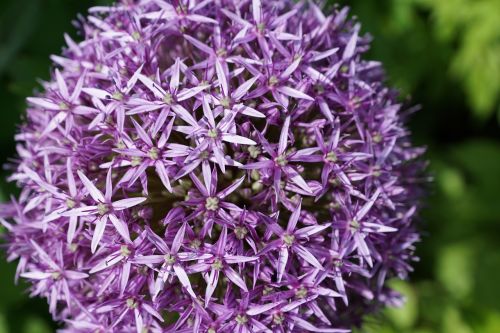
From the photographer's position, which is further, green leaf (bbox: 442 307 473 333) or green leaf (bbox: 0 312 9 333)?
green leaf (bbox: 442 307 473 333)

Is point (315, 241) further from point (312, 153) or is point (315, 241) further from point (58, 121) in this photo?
point (58, 121)

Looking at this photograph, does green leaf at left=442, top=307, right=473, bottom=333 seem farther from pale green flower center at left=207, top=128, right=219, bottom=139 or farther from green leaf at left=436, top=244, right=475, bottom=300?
pale green flower center at left=207, top=128, right=219, bottom=139

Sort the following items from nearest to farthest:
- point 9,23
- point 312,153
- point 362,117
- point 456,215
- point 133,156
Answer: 1. point 133,156
2. point 312,153
3. point 362,117
4. point 9,23
5. point 456,215

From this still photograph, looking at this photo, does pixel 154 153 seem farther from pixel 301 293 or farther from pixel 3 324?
pixel 3 324

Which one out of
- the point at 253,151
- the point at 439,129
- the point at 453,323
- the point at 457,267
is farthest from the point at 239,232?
the point at 439,129

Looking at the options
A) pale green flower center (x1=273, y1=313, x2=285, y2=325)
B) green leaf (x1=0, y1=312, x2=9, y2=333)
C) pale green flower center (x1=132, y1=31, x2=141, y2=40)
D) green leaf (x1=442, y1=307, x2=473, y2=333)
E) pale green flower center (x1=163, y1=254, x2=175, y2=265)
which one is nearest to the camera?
pale green flower center (x1=163, y1=254, x2=175, y2=265)

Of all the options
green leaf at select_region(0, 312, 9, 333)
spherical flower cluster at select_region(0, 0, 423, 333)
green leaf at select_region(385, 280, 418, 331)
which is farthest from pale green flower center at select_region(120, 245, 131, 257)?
green leaf at select_region(385, 280, 418, 331)

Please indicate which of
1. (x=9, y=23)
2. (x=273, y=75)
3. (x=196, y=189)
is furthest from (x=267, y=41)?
(x=9, y=23)
